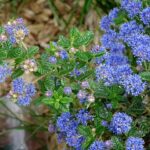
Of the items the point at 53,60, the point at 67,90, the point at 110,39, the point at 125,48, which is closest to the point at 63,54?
the point at 53,60

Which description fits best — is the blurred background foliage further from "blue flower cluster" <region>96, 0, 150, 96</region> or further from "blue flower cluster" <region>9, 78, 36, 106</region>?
"blue flower cluster" <region>9, 78, 36, 106</region>

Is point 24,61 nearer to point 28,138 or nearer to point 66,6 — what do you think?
point 28,138

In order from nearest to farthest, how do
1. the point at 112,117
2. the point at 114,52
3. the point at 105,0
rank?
the point at 112,117 < the point at 114,52 < the point at 105,0

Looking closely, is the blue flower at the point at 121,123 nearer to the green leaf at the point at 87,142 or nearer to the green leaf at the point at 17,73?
the green leaf at the point at 87,142

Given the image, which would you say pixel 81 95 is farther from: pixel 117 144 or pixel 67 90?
pixel 117 144

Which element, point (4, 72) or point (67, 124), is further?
point (67, 124)

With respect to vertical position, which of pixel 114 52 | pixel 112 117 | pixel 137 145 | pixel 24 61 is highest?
pixel 114 52

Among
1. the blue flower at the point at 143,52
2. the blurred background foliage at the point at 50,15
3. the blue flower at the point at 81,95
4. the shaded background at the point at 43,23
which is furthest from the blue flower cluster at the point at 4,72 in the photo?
the blurred background foliage at the point at 50,15

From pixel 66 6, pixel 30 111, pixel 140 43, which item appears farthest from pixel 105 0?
pixel 140 43
